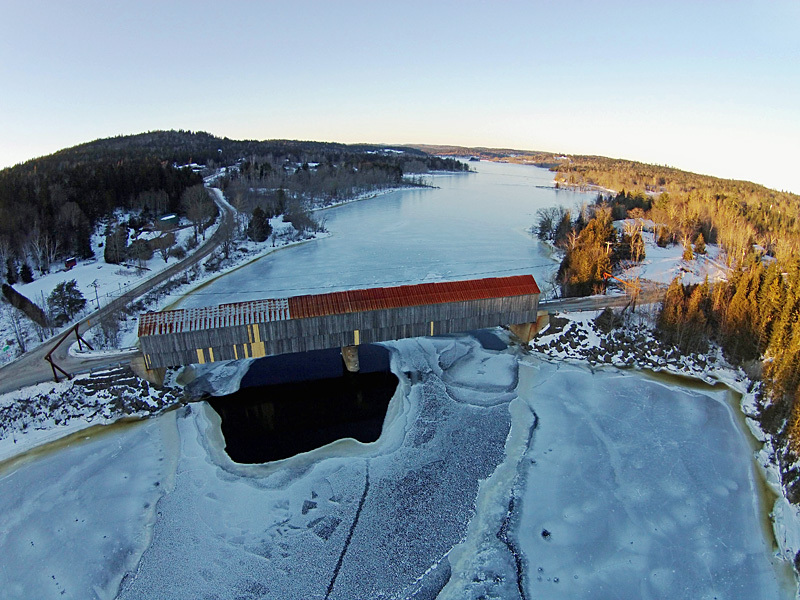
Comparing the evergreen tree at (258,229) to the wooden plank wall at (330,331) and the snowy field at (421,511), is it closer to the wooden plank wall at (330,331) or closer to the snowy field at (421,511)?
the wooden plank wall at (330,331)

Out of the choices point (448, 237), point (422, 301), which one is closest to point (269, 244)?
point (448, 237)

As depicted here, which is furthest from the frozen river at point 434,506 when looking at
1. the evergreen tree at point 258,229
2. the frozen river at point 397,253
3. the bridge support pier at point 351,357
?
the evergreen tree at point 258,229

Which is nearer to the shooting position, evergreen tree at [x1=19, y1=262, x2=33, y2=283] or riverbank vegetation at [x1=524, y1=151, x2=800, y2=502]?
riverbank vegetation at [x1=524, y1=151, x2=800, y2=502]

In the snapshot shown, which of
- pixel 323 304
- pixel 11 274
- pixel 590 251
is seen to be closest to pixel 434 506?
pixel 323 304

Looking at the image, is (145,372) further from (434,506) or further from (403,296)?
(434,506)

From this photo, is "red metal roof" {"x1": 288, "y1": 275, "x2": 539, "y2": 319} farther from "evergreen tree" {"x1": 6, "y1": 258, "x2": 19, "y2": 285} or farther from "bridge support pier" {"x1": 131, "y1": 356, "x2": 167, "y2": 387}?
"evergreen tree" {"x1": 6, "y1": 258, "x2": 19, "y2": 285}

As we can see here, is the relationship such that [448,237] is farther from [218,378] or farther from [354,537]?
[354,537]

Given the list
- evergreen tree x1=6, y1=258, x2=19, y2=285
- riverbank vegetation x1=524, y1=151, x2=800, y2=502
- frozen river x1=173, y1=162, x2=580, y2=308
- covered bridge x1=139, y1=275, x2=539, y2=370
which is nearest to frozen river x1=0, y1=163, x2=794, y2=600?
riverbank vegetation x1=524, y1=151, x2=800, y2=502
